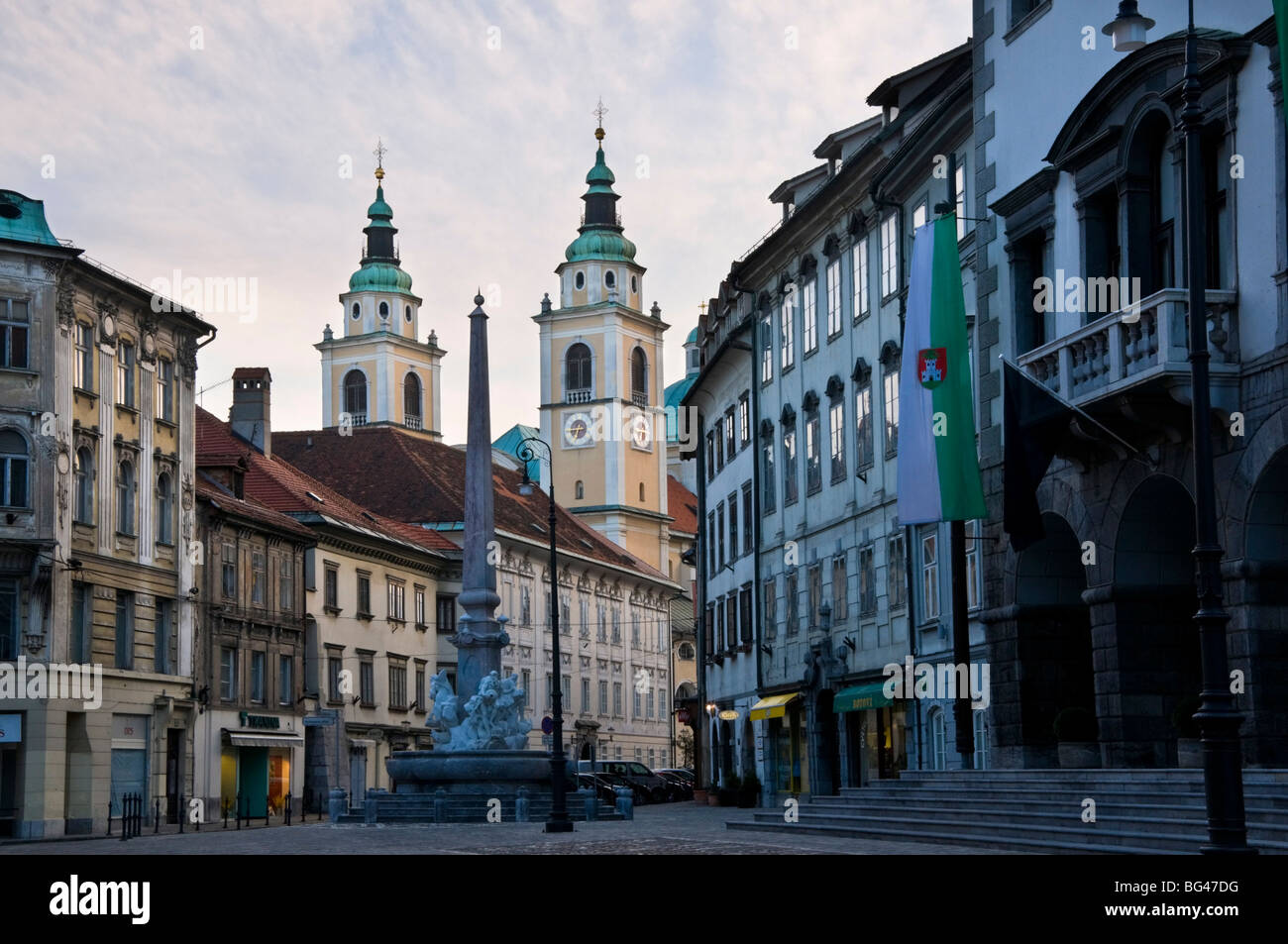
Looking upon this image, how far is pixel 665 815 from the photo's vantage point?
5259cm

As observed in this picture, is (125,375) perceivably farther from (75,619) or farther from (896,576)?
(896,576)

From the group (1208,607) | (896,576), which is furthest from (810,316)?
(1208,607)

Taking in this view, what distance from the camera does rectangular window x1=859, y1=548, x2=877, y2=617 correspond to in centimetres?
4472

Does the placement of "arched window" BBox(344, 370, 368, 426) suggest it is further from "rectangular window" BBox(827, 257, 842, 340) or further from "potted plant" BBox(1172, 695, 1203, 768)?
"potted plant" BBox(1172, 695, 1203, 768)

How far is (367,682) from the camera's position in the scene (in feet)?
248

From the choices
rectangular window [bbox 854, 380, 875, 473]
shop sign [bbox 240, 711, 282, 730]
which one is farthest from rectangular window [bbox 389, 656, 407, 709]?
rectangular window [bbox 854, 380, 875, 473]

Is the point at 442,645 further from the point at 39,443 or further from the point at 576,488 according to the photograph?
the point at 576,488

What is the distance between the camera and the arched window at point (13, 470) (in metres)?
51.2

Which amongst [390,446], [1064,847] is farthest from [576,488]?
[1064,847]

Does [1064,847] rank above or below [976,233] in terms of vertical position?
below

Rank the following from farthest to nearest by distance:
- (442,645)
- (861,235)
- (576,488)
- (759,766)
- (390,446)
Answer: (576,488) < (390,446) < (442,645) < (759,766) < (861,235)

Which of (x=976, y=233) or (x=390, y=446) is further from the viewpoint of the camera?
(x=390, y=446)

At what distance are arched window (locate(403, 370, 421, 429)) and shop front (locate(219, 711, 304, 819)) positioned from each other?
88.8m
